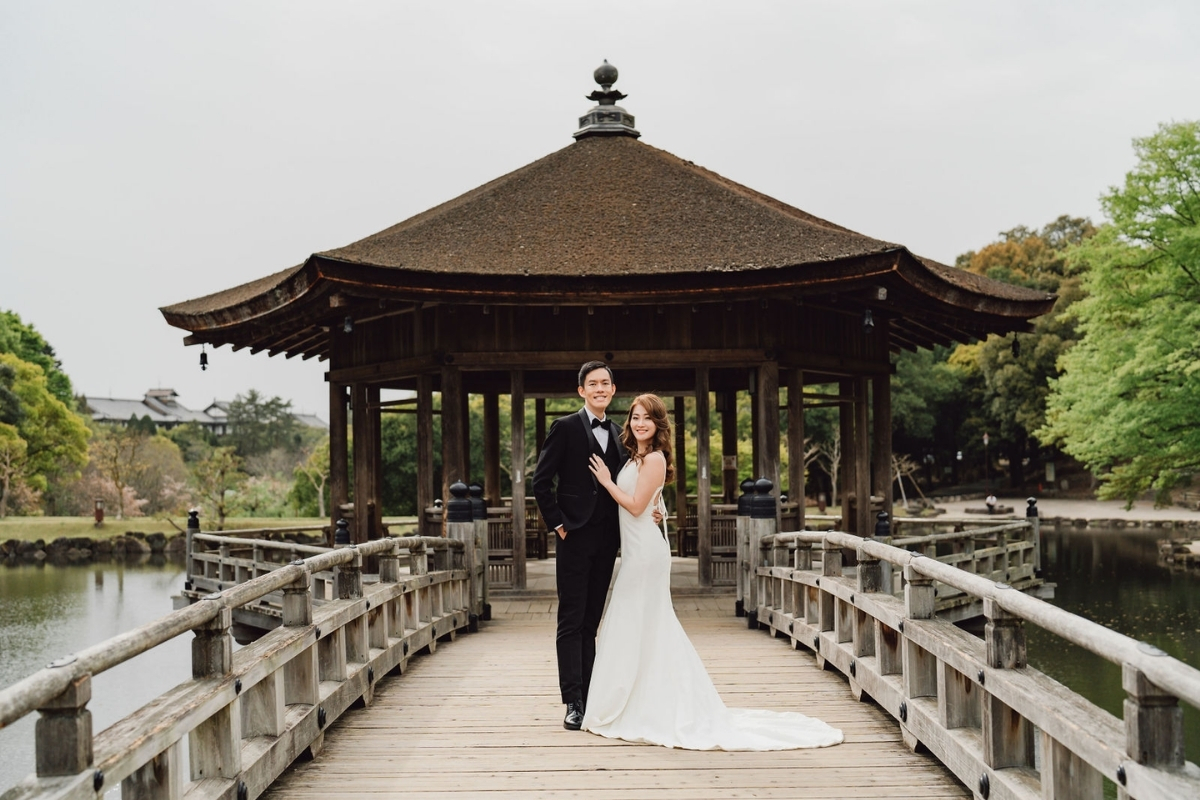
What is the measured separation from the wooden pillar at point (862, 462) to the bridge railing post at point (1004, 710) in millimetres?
8845

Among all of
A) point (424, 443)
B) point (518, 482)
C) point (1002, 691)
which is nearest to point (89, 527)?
point (424, 443)

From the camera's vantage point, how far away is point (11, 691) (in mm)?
2451

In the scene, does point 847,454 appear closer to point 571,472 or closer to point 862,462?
point 862,462

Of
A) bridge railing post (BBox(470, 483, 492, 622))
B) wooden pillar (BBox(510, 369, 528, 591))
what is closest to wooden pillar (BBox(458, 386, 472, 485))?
wooden pillar (BBox(510, 369, 528, 591))

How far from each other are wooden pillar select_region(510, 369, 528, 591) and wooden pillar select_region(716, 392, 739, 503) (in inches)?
156

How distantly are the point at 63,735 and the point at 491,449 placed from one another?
43.9 feet

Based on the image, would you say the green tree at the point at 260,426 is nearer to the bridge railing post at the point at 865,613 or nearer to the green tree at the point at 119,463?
the green tree at the point at 119,463

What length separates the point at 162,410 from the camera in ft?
331

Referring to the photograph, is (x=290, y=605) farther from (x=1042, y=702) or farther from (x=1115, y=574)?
(x=1115, y=574)

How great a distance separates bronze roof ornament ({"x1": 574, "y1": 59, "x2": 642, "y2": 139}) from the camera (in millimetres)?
14289

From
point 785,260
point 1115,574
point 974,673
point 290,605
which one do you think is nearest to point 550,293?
point 785,260

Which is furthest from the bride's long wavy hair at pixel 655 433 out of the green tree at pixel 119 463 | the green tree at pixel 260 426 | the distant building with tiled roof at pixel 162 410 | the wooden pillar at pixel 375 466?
the distant building with tiled roof at pixel 162 410

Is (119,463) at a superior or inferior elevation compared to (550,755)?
superior

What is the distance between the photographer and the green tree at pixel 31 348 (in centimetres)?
4516
